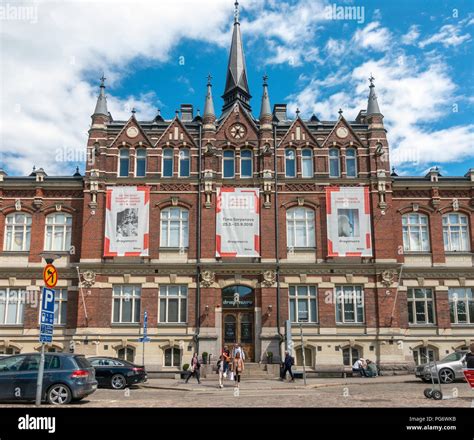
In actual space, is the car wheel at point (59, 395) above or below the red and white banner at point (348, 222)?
below

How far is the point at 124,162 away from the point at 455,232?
2227cm

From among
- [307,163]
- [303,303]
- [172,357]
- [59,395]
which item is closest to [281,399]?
[59,395]

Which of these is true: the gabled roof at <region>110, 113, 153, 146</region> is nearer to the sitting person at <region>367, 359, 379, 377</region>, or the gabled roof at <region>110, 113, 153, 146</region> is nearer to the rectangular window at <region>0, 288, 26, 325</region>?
the rectangular window at <region>0, 288, 26, 325</region>

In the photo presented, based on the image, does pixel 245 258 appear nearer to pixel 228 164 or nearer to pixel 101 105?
pixel 228 164

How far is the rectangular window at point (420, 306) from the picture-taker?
1372 inches

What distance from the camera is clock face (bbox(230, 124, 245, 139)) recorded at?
119 feet

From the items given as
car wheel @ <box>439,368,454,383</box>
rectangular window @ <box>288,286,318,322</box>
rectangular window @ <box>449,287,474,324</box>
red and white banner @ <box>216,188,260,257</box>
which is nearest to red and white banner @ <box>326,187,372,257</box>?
rectangular window @ <box>288,286,318,322</box>

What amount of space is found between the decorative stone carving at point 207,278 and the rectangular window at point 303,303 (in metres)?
4.92

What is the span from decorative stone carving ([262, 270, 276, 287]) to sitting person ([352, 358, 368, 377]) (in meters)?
6.82

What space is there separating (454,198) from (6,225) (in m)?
29.5

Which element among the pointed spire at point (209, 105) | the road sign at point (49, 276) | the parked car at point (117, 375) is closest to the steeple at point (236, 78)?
the pointed spire at point (209, 105)

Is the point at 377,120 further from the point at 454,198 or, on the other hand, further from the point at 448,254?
the point at 448,254

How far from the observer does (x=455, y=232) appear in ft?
118

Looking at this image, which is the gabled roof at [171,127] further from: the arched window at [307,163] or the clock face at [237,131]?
the arched window at [307,163]
